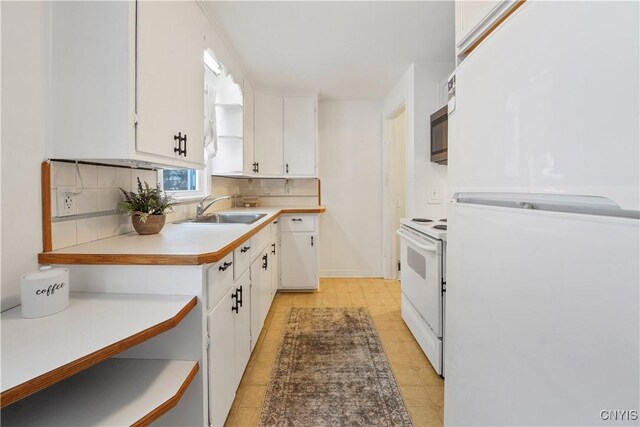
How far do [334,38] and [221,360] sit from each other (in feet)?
7.33

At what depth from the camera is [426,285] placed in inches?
77.0

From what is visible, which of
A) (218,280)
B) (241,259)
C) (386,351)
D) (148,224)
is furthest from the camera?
(386,351)

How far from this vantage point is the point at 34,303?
874 millimetres

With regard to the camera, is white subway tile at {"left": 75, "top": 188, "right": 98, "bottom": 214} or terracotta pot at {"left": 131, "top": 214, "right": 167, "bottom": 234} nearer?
white subway tile at {"left": 75, "top": 188, "right": 98, "bottom": 214}

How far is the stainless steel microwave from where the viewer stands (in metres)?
2.29

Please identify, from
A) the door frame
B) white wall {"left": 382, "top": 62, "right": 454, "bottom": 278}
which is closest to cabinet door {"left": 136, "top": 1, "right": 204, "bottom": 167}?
white wall {"left": 382, "top": 62, "right": 454, "bottom": 278}

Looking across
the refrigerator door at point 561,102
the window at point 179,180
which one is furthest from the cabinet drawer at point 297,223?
the refrigerator door at point 561,102

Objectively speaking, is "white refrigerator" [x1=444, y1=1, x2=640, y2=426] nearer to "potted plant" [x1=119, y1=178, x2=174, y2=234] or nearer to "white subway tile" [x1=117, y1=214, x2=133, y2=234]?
"potted plant" [x1=119, y1=178, x2=174, y2=234]

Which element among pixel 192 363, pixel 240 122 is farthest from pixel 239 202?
pixel 192 363

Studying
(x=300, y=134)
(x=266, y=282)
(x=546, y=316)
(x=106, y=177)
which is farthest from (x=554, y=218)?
(x=300, y=134)

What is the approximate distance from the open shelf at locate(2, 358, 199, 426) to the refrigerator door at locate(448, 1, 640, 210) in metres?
1.10

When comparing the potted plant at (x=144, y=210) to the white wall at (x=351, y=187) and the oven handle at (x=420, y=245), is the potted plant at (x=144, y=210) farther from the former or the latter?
the white wall at (x=351, y=187)

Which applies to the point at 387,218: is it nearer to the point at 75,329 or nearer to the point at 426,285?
the point at 426,285

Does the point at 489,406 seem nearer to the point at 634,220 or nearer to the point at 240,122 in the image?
the point at 634,220
